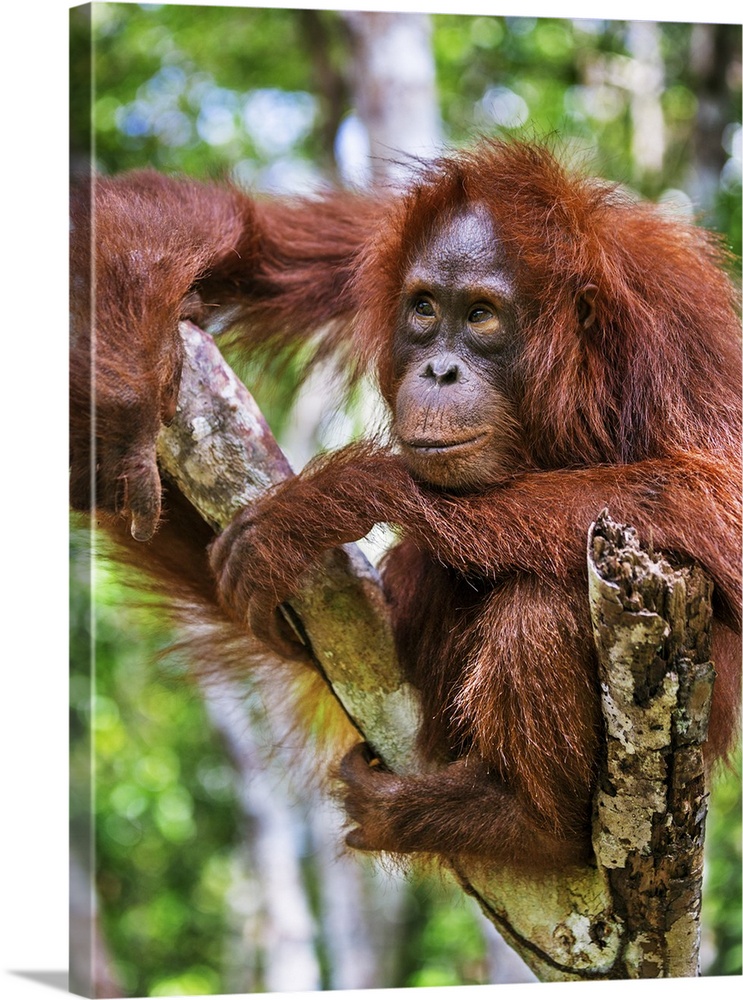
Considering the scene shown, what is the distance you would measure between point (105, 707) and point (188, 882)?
1.23 metres

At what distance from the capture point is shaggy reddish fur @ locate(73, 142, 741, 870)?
2.57 meters

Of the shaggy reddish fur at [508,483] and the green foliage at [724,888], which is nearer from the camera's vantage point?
the shaggy reddish fur at [508,483]

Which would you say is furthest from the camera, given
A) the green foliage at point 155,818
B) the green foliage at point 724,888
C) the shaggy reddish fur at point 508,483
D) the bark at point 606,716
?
the green foliage at point 155,818

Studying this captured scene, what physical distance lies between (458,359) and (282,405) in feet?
4.70

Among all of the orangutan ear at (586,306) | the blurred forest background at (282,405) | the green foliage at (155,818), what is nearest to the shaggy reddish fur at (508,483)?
the orangutan ear at (586,306)

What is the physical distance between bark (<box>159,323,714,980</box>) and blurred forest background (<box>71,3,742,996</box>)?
0.37m

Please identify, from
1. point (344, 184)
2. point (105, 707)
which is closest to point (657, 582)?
point (344, 184)

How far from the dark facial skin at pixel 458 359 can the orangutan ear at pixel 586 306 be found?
0.66 feet

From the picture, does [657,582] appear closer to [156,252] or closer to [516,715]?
[516,715]

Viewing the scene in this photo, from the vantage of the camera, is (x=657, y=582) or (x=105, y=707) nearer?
(x=657, y=582)
